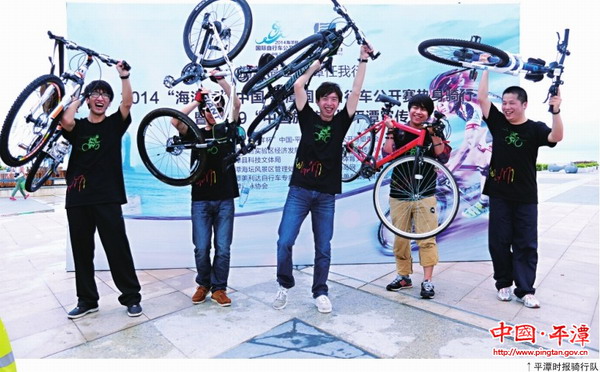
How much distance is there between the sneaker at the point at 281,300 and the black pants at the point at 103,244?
3.81 ft

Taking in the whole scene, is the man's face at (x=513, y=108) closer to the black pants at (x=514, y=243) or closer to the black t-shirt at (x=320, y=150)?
the black pants at (x=514, y=243)

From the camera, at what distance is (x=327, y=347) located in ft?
8.23

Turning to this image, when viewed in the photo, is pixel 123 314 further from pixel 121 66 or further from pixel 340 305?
pixel 121 66

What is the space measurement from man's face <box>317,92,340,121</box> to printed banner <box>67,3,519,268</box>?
1.19 metres

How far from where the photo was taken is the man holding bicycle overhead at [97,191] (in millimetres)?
2943

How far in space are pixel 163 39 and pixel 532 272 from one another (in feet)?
14.4

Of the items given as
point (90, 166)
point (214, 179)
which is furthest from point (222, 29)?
point (90, 166)

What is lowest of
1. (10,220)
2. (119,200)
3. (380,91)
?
(10,220)

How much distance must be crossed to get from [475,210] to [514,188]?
4.50ft

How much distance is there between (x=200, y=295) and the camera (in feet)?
10.8

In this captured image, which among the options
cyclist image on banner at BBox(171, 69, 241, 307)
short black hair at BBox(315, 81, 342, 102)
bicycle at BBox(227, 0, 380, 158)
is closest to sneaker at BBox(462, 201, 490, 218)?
bicycle at BBox(227, 0, 380, 158)

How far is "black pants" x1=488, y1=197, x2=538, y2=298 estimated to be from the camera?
3172 mm

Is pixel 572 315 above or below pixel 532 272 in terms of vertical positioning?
below

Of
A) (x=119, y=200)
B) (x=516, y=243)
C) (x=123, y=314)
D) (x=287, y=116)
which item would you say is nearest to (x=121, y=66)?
(x=119, y=200)
